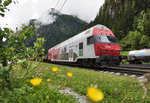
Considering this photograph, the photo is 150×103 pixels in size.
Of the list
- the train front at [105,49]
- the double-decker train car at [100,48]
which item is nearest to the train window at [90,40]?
the double-decker train car at [100,48]

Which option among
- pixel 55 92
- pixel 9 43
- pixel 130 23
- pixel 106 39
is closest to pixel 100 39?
pixel 106 39

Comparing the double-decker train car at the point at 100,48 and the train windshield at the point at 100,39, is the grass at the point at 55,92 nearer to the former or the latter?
the double-decker train car at the point at 100,48

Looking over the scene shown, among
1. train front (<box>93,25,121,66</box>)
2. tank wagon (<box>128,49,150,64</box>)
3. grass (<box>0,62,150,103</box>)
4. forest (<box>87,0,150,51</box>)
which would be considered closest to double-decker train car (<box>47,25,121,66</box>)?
train front (<box>93,25,121,66</box>)

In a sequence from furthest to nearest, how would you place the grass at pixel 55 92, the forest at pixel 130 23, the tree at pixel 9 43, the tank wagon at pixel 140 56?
1. the forest at pixel 130 23
2. the tank wagon at pixel 140 56
3. the grass at pixel 55 92
4. the tree at pixel 9 43

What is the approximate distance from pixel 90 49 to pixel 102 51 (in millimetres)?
1395

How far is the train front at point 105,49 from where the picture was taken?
9.46m

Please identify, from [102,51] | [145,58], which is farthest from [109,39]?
[145,58]

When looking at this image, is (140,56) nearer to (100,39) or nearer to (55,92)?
(100,39)

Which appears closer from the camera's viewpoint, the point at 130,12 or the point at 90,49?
the point at 90,49

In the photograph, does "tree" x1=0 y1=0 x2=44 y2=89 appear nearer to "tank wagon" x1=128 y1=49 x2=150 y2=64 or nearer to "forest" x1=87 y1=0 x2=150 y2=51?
"tank wagon" x1=128 y1=49 x2=150 y2=64

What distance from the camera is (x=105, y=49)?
9.56 meters

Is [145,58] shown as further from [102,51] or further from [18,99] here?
[18,99]

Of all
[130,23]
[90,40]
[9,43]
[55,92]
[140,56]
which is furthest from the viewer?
[130,23]

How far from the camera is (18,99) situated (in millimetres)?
2029
